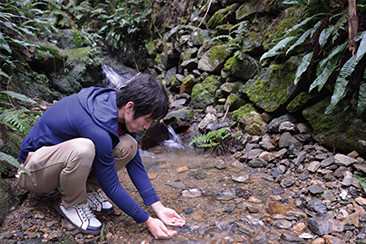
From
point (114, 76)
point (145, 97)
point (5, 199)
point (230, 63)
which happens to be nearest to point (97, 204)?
point (5, 199)

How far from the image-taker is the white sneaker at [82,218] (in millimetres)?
1648

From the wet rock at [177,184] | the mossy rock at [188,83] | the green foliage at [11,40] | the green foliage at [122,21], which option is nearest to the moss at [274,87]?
the mossy rock at [188,83]

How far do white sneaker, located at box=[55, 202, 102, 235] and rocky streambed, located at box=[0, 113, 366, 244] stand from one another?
55 millimetres

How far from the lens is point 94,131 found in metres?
1.46

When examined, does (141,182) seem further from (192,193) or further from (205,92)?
(205,92)

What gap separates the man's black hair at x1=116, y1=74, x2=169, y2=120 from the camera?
5.02 ft

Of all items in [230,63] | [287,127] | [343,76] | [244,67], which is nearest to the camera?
[343,76]

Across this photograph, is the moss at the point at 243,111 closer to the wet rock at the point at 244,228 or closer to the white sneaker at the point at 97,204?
the wet rock at the point at 244,228

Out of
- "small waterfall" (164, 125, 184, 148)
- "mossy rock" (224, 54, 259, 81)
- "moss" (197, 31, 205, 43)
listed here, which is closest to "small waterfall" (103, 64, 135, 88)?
"moss" (197, 31, 205, 43)

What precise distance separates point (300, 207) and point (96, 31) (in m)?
8.97

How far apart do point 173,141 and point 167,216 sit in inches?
103

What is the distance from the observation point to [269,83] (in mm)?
3521

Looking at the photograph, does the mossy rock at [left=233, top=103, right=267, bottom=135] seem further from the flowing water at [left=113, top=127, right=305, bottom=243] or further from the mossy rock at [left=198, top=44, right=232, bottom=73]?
the mossy rock at [left=198, top=44, right=232, bottom=73]

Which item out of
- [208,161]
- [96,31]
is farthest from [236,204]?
[96,31]
